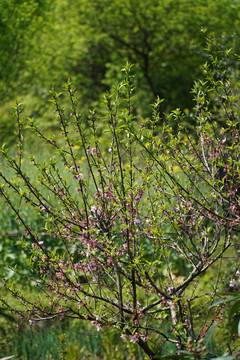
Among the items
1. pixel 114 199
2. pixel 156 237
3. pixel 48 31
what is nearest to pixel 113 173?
pixel 114 199

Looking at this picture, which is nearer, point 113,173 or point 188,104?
point 113,173

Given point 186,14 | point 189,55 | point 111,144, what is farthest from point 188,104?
point 111,144

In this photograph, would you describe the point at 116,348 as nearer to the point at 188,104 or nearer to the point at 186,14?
the point at 188,104

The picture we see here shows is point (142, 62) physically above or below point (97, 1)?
below

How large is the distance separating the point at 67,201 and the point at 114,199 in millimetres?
266

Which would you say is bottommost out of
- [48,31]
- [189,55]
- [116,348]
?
[116,348]

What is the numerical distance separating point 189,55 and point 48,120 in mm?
5642

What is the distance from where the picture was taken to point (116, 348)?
3883 millimetres

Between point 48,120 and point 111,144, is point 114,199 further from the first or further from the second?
point 48,120

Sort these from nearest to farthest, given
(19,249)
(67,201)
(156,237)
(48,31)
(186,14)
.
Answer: (156,237), (67,201), (19,249), (48,31), (186,14)

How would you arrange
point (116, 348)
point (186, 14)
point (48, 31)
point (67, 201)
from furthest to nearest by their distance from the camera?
point (186, 14) < point (48, 31) < point (116, 348) < point (67, 201)

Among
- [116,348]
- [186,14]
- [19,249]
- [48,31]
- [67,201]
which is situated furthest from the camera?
[186,14]

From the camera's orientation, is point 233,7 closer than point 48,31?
No

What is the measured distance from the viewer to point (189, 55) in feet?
55.5
